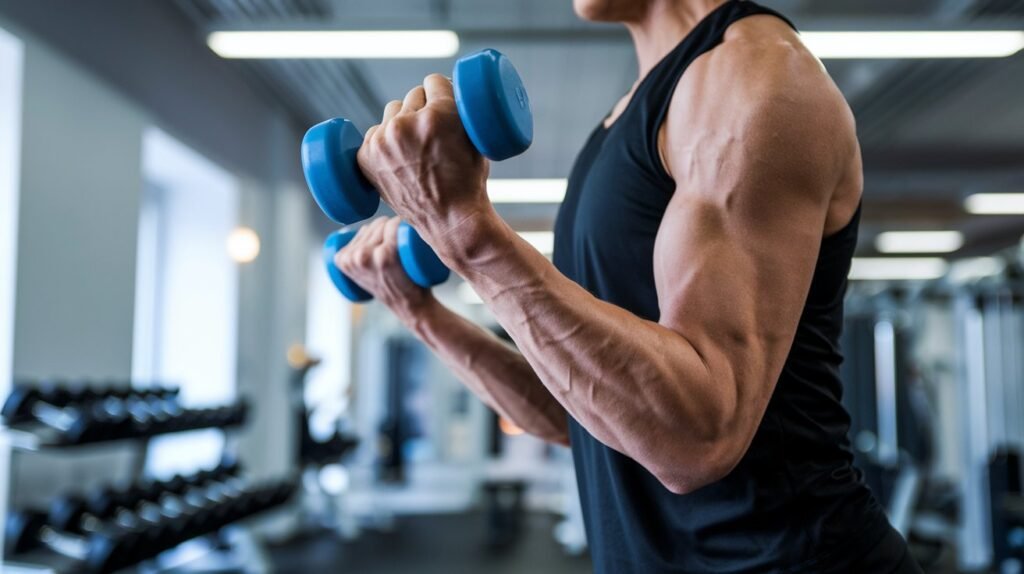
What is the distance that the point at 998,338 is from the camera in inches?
217

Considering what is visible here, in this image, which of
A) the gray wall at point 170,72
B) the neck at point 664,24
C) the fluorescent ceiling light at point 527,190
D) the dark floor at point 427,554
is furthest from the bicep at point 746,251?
the dark floor at point 427,554

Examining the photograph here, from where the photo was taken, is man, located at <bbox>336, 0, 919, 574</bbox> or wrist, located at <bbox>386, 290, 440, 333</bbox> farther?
wrist, located at <bbox>386, 290, 440, 333</bbox>

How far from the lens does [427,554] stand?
19.8 feet

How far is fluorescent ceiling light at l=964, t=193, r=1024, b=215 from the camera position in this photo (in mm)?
7453

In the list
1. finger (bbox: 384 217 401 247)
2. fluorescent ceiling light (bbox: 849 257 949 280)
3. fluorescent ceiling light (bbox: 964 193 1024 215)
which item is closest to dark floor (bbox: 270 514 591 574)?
finger (bbox: 384 217 401 247)

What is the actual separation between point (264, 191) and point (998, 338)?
17.1 ft

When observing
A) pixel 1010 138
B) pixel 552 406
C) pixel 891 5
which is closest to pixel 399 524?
pixel 891 5

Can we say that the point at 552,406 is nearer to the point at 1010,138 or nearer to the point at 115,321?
the point at 115,321

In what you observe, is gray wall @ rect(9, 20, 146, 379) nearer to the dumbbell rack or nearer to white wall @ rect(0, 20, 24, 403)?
white wall @ rect(0, 20, 24, 403)

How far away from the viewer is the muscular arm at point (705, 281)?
0.57m

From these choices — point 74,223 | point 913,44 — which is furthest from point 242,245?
point 913,44

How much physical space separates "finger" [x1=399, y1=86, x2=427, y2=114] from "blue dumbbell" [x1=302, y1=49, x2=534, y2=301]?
3cm

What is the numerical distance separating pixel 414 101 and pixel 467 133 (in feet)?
0.17

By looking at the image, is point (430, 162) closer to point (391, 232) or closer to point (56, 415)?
point (391, 232)
